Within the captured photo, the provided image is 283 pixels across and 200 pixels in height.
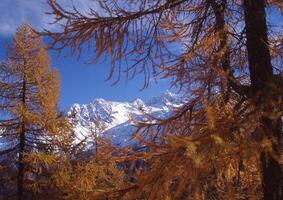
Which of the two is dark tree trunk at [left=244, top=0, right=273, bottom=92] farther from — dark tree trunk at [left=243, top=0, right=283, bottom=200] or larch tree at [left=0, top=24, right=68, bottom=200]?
larch tree at [left=0, top=24, right=68, bottom=200]

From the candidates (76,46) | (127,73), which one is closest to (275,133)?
(127,73)

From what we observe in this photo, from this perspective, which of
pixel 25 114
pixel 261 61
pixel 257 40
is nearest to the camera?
pixel 261 61

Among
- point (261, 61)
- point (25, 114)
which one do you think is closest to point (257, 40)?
point (261, 61)

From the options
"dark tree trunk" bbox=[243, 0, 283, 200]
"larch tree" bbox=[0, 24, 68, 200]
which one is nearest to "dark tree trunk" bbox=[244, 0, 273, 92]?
"dark tree trunk" bbox=[243, 0, 283, 200]

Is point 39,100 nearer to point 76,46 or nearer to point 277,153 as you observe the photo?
point 76,46

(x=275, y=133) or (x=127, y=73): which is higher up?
(x=127, y=73)

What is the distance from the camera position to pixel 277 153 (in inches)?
162

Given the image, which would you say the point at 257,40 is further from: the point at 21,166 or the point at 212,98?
the point at 21,166

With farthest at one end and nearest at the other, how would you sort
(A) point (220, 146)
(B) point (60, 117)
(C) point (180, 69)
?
1. (B) point (60, 117)
2. (C) point (180, 69)
3. (A) point (220, 146)

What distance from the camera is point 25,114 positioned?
48.1 feet

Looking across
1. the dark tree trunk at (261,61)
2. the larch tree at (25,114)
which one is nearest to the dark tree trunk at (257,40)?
the dark tree trunk at (261,61)

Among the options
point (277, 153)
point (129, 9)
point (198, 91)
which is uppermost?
point (129, 9)

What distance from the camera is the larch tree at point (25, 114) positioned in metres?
14.9

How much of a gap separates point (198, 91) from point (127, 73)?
3.90 ft
